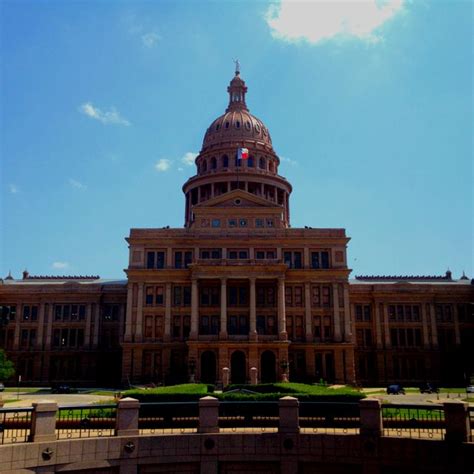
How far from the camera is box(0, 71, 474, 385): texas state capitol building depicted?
68.7m

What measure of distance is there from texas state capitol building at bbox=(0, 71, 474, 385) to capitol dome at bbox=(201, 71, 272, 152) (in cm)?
2549

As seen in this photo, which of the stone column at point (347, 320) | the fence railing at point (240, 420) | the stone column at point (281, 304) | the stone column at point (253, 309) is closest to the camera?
the fence railing at point (240, 420)

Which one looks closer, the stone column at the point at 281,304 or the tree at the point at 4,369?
the tree at the point at 4,369

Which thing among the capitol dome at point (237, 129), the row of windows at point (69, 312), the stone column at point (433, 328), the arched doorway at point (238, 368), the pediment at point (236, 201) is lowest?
the arched doorway at point (238, 368)

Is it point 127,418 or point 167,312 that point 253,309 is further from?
point 127,418

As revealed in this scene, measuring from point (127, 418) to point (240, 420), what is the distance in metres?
5.44

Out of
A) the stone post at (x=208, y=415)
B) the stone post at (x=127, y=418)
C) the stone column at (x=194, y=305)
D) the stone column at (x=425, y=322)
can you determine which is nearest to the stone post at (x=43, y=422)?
the stone post at (x=127, y=418)

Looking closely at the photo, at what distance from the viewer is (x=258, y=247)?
73062 mm

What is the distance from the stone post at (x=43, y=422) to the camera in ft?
→ 69.4

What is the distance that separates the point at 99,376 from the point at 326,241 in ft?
125

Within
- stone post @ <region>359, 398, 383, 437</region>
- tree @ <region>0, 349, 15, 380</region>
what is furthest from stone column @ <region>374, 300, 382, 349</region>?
stone post @ <region>359, 398, 383, 437</region>

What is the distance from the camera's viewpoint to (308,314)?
71188 millimetres

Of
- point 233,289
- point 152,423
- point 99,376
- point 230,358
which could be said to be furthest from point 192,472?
point 99,376

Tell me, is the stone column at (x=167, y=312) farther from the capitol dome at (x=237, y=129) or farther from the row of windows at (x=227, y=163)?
the capitol dome at (x=237, y=129)
